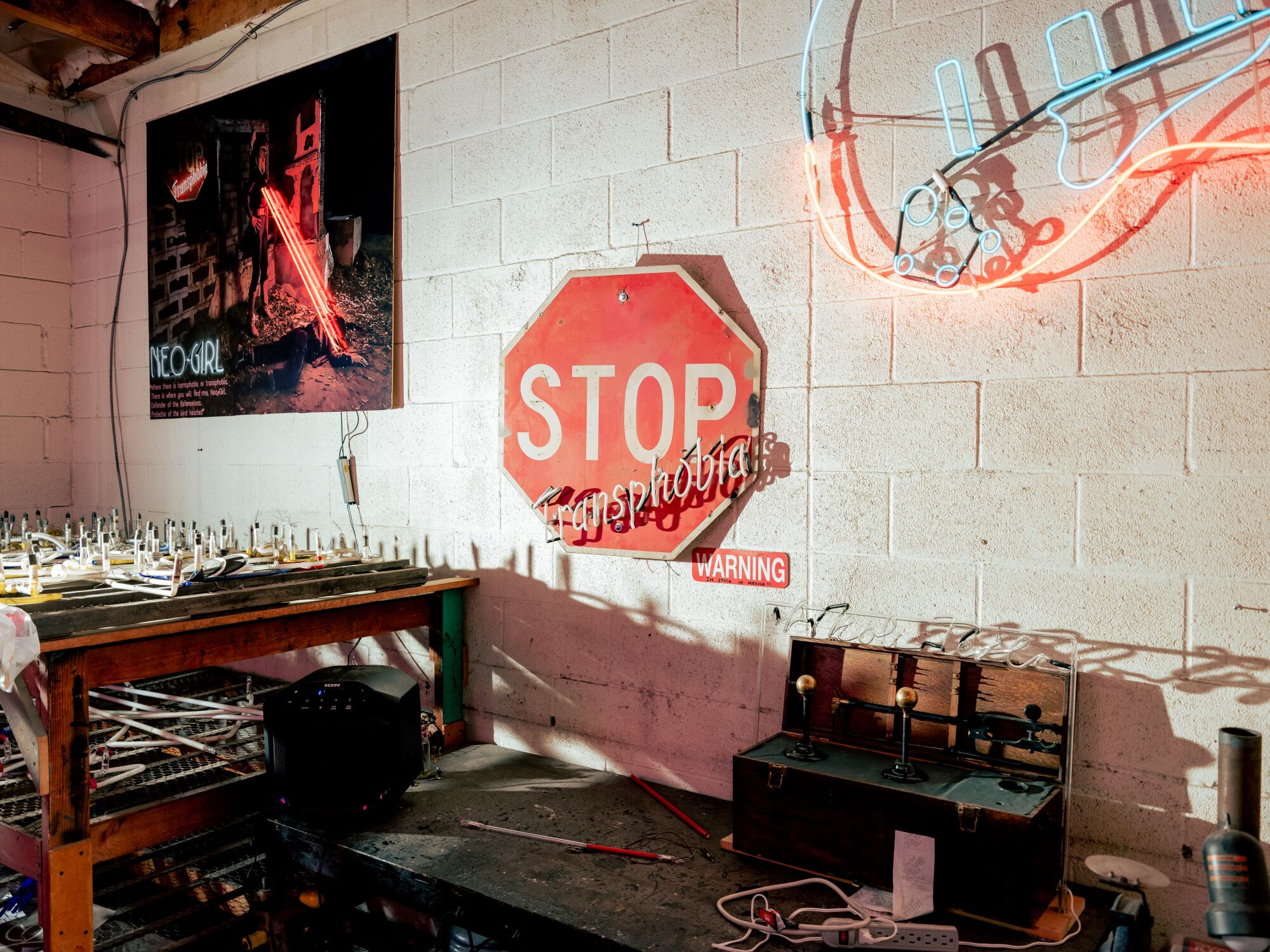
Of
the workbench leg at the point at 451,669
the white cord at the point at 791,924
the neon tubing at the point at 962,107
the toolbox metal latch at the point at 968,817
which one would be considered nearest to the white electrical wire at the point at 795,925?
the white cord at the point at 791,924

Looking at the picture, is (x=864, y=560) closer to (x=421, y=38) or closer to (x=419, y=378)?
(x=419, y=378)

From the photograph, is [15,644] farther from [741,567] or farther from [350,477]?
[741,567]

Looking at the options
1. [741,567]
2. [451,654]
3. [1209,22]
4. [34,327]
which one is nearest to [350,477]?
[451,654]

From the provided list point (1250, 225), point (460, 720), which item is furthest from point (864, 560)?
point (460, 720)

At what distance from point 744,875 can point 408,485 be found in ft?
6.03

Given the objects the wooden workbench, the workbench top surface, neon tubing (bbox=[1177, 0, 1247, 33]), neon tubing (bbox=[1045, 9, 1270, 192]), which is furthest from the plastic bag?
neon tubing (bbox=[1177, 0, 1247, 33])

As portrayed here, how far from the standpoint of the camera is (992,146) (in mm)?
2123

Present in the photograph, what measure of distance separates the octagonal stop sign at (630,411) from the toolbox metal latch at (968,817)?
1.01 metres

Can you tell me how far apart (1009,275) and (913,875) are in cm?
137

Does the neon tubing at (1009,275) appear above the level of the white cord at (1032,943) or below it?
above

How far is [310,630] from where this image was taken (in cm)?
263

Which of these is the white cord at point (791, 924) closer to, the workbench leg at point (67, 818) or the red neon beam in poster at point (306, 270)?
the workbench leg at point (67, 818)

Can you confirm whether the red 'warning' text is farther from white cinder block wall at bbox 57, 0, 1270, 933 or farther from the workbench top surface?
the workbench top surface

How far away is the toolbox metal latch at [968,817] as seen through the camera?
69.7 inches
